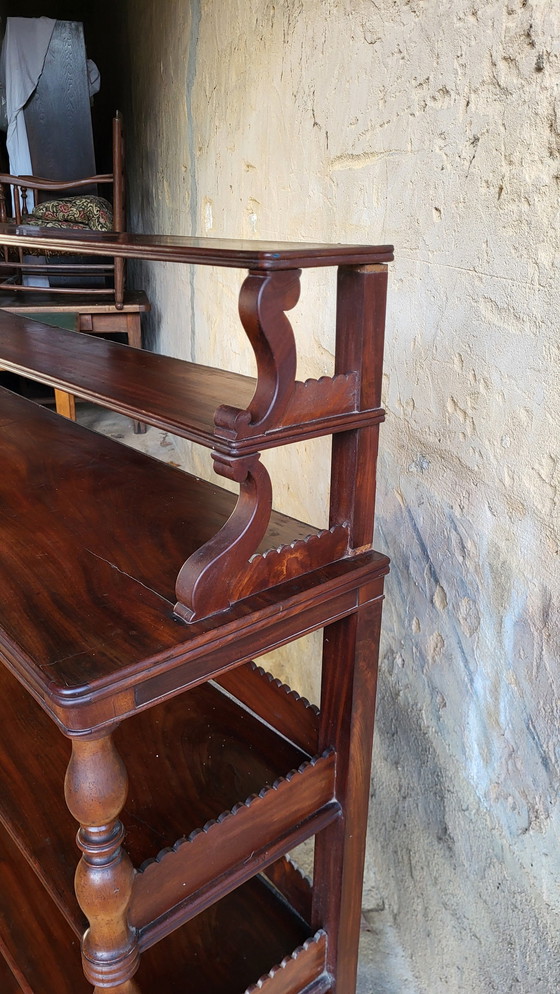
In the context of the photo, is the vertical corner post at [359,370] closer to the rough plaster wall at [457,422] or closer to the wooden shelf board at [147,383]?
the wooden shelf board at [147,383]

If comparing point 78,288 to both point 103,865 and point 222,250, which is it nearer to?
point 222,250

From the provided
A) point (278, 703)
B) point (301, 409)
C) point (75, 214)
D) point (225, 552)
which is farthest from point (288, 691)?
point (75, 214)

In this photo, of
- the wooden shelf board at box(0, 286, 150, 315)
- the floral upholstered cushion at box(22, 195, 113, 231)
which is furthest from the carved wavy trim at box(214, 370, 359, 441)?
the floral upholstered cushion at box(22, 195, 113, 231)

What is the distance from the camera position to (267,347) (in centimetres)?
81

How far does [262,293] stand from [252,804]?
703 mm

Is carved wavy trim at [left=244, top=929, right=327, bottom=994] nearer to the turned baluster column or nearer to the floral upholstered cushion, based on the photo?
the turned baluster column

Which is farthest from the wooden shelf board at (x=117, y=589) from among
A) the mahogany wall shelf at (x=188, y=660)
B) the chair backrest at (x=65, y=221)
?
the chair backrest at (x=65, y=221)

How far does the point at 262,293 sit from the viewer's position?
786 millimetres

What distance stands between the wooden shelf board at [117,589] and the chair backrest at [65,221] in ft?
6.01

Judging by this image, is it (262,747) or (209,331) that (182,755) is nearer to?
(262,747)

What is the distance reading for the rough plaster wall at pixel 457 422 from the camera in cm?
110

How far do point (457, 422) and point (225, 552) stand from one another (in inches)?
22.9

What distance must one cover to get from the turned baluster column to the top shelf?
53 centimetres

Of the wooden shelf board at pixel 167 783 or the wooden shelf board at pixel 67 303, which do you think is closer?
the wooden shelf board at pixel 167 783
